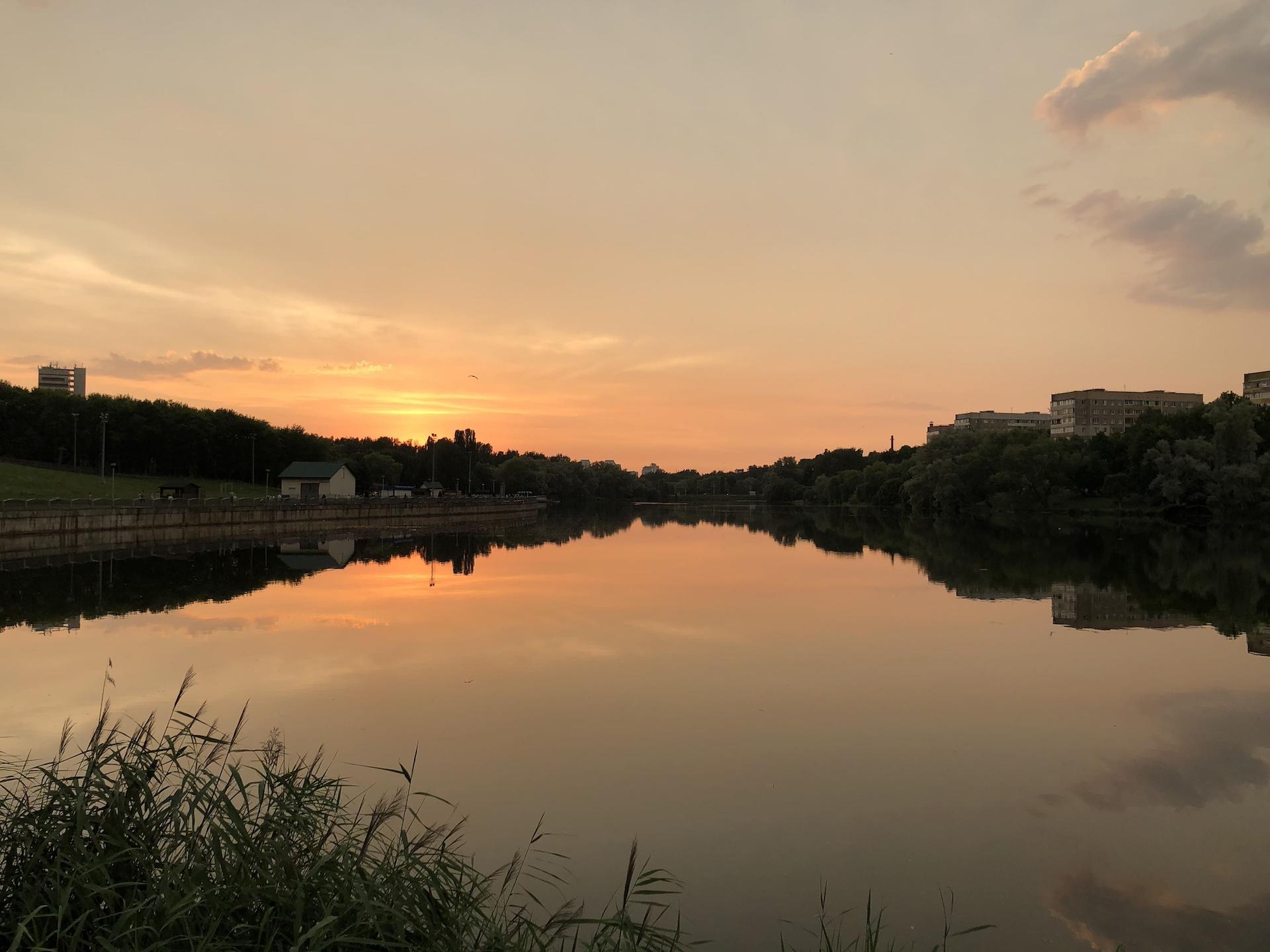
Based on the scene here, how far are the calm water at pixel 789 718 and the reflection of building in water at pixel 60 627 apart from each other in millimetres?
228

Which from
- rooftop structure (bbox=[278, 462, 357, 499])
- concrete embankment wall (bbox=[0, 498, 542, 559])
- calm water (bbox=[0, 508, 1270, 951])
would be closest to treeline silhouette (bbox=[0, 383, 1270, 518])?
rooftop structure (bbox=[278, 462, 357, 499])

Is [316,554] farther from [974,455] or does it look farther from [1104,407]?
[1104,407]

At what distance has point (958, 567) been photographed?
124ft

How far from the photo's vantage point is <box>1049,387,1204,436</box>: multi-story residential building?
541 feet

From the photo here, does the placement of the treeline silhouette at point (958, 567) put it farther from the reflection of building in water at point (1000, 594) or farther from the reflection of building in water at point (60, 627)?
the reflection of building in water at point (60, 627)

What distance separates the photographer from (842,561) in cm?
4100

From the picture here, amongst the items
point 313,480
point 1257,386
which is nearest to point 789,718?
point 313,480

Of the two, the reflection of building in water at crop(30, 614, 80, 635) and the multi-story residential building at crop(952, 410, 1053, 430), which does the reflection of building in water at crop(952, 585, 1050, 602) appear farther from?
the multi-story residential building at crop(952, 410, 1053, 430)

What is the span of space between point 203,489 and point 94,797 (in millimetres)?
96295

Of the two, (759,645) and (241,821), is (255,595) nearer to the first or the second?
(759,645)

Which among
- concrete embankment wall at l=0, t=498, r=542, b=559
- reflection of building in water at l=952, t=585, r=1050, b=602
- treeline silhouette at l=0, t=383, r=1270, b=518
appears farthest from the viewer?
treeline silhouette at l=0, t=383, r=1270, b=518

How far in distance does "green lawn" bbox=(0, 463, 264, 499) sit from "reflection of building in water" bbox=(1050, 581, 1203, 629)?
56.3 metres

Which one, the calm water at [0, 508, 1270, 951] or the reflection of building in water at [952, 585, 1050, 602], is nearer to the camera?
the calm water at [0, 508, 1270, 951]

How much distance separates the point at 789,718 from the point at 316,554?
124ft
